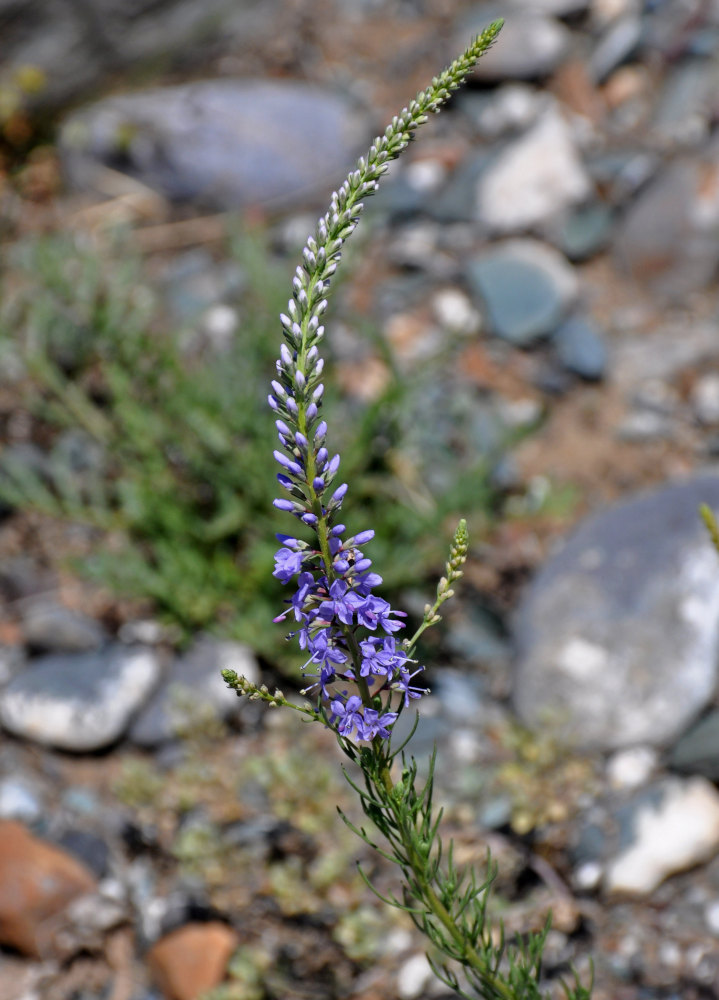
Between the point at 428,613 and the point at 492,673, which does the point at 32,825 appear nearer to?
the point at 492,673

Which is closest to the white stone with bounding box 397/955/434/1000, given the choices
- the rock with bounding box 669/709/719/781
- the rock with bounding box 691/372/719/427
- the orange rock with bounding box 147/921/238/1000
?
the orange rock with bounding box 147/921/238/1000

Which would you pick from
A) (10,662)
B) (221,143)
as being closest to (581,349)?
Result: (221,143)

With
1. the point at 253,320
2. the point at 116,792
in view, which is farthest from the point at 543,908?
the point at 253,320

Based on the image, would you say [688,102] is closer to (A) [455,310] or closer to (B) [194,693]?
(A) [455,310]

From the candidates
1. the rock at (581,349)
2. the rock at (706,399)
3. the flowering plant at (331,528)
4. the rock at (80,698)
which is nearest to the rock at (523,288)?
the rock at (581,349)

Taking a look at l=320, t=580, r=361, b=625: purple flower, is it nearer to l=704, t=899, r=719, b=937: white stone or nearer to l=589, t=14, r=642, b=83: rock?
l=704, t=899, r=719, b=937: white stone
